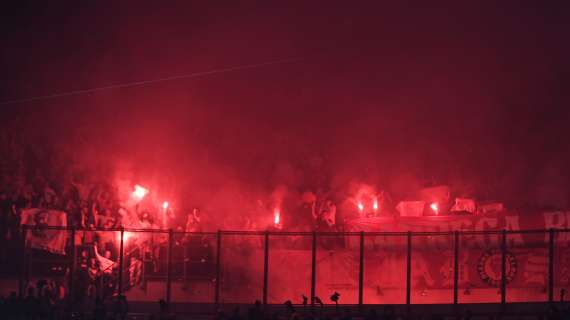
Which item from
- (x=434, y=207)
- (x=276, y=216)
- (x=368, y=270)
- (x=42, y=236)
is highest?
(x=434, y=207)

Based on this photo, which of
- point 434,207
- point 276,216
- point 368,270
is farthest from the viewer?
point 276,216

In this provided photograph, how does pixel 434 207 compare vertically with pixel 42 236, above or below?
above

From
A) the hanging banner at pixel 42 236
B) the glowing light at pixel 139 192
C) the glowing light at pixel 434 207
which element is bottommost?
the hanging banner at pixel 42 236

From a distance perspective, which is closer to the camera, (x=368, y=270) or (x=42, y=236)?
(x=42, y=236)

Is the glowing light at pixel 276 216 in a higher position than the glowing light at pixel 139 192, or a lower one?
lower

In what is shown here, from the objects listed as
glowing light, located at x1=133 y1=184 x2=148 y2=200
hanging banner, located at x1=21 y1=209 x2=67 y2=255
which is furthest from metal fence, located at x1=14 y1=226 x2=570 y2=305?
glowing light, located at x1=133 y1=184 x2=148 y2=200

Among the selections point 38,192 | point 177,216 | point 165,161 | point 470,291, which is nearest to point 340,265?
point 470,291

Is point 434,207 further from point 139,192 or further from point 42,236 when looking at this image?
point 42,236

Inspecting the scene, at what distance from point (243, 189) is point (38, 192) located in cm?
858

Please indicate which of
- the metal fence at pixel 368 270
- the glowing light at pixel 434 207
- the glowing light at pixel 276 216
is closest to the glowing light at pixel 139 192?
the metal fence at pixel 368 270

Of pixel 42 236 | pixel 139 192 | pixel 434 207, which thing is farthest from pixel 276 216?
pixel 42 236

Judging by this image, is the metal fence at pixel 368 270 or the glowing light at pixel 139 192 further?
Result: the glowing light at pixel 139 192

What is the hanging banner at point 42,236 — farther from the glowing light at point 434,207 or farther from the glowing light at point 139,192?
the glowing light at point 434,207

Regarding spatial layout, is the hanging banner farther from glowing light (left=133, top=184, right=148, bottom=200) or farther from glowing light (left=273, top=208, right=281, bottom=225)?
glowing light (left=273, top=208, right=281, bottom=225)
